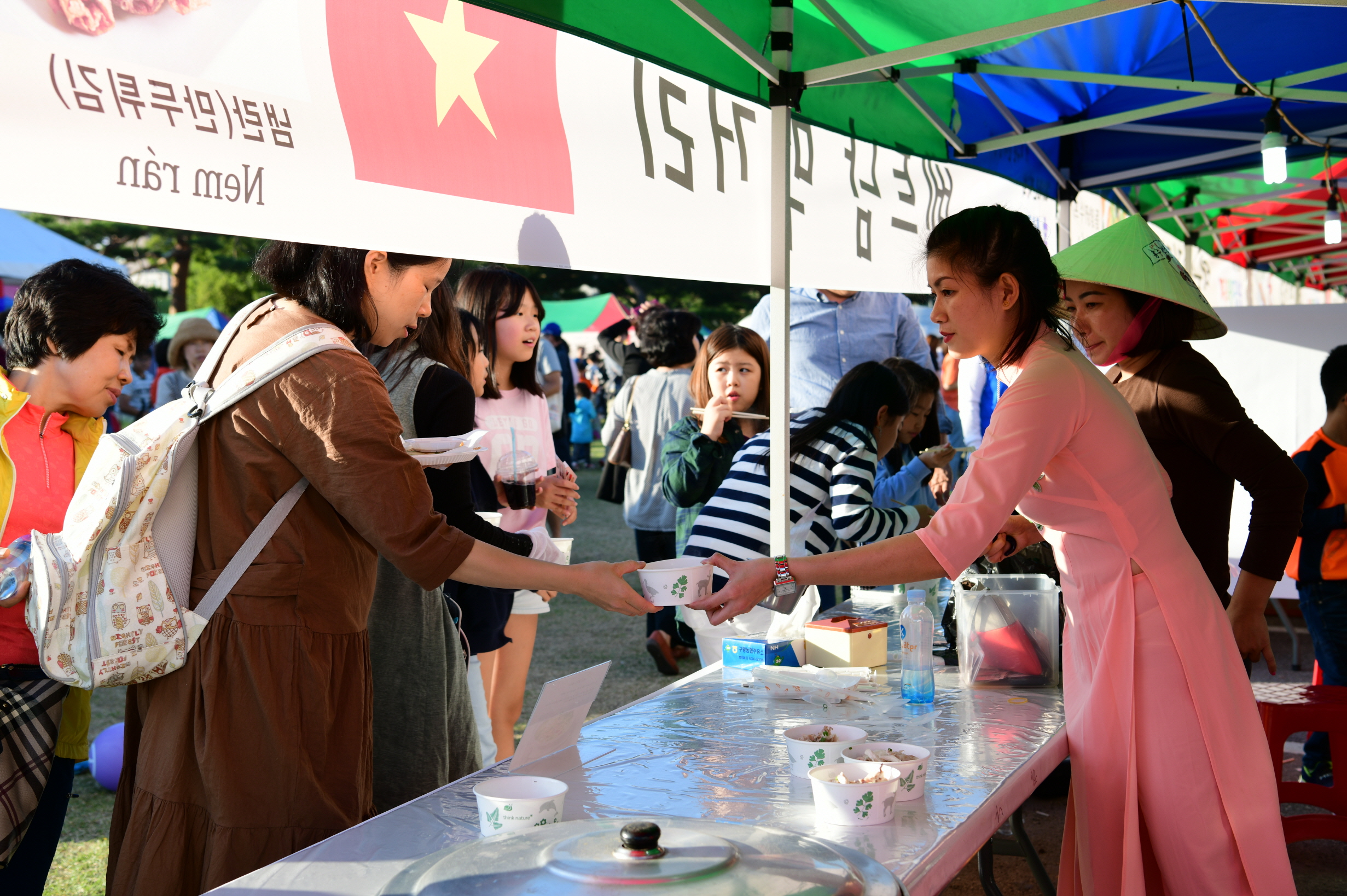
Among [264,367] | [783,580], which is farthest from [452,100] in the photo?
[783,580]

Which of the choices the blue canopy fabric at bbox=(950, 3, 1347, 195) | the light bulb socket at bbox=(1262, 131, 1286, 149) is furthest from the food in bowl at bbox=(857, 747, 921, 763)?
the light bulb socket at bbox=(1262, 131, 1286, 149)

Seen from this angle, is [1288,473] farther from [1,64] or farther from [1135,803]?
[1,64]

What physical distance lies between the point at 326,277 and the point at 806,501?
199 centimetres

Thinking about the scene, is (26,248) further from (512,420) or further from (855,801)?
(855,801)

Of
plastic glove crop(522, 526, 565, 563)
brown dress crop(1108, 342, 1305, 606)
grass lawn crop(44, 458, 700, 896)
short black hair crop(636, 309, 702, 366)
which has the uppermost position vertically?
short black hair crop(636, 309, 702, 366)

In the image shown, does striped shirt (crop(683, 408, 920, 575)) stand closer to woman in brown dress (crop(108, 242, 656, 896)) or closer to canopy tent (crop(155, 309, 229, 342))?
woman in brown dress (crop(108, 242, 656, 896))

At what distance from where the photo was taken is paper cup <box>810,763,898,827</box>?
4.89ft

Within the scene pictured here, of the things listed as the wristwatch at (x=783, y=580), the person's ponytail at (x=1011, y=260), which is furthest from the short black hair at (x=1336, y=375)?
the wristwatch at (x=783, y=580)

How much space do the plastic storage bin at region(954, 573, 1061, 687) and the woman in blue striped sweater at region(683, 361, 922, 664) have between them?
2.44 ft

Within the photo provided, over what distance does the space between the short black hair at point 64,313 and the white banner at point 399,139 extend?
82 cm

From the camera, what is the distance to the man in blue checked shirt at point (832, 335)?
194 inches

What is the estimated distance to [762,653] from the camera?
8.70ft

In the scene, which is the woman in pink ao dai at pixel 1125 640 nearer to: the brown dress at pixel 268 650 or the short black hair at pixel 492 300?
the brown dress at pixel 268 650

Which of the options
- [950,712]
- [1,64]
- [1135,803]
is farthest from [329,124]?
[1135,803]
